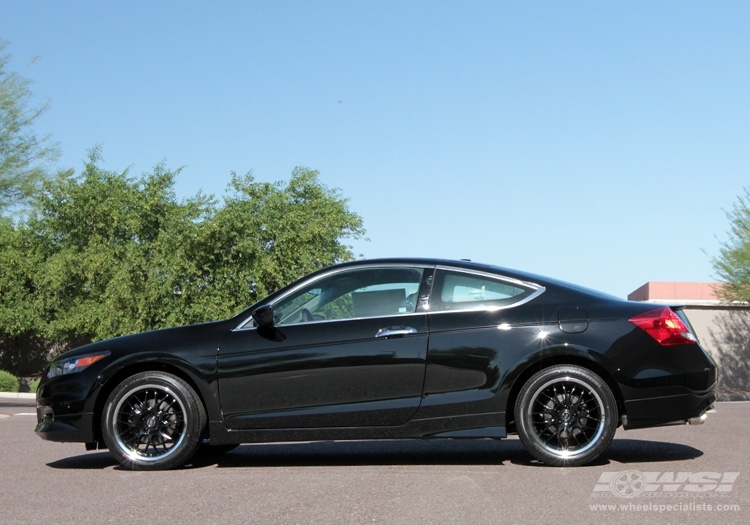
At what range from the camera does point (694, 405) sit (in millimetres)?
7348

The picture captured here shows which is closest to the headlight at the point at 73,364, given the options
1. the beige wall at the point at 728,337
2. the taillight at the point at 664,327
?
the taillight at the point at 664,327

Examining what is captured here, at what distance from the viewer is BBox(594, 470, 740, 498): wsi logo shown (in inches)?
246

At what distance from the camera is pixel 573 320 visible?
24.3 feet

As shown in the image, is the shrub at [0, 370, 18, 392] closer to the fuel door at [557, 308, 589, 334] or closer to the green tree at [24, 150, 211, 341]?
the green tree at [24, 150, 211, 341]

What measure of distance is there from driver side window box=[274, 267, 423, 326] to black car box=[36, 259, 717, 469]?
0.01m

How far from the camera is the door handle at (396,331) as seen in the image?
7.44 meters

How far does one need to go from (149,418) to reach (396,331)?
1.94 metres

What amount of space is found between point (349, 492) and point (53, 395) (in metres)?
2.72

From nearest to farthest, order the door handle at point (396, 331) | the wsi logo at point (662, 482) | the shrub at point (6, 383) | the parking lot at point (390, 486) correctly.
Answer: the parking lot at point (390, 486) → the wsi logo at point (662, 482) → the door handle at point (396, 331) → the shrub at point (6, 383)

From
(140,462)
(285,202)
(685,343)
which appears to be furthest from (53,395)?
(285,202)

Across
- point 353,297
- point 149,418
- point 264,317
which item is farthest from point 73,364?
point 353,297

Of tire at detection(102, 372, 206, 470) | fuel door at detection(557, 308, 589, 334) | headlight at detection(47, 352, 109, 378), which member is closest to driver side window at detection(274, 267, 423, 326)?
tire at detection(102, 372, 206, 470)

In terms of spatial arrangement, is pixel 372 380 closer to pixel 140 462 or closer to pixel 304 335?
A: pixel 304 335

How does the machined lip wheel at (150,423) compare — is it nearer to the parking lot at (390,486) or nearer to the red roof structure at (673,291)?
the parking lot at (390,486)
